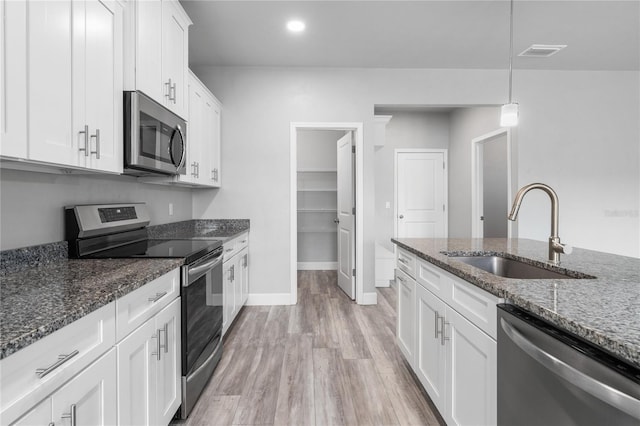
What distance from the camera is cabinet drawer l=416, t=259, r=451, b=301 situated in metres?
1.67

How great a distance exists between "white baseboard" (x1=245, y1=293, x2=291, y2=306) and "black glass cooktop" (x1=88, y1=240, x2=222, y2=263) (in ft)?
5.44

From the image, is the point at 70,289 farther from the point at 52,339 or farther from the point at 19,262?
the point at 19,262

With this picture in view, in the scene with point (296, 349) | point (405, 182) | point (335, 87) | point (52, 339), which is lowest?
point (296, 349)

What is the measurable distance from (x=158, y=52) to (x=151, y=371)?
182 centimetres

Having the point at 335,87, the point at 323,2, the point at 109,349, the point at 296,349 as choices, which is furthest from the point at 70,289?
the point at 335,87

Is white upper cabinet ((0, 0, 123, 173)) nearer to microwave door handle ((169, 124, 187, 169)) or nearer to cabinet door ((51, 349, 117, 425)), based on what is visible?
microwave door handle ((169, 124, 187, 169))

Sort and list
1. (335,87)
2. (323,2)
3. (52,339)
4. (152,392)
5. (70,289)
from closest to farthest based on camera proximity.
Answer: (52,339), (70,289), (152,392), (323,2), (335,87)

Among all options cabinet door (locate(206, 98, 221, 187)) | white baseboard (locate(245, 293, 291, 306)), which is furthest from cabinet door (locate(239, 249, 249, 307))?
cabinet door (locate(206, 98, 221, 187))

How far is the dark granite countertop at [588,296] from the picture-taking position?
0.75 m

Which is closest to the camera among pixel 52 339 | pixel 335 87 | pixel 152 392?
pixel 52 339

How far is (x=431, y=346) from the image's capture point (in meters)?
1.85

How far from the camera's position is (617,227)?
411 cm

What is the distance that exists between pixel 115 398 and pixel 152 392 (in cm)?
30

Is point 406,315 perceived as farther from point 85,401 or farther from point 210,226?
point 210,226
